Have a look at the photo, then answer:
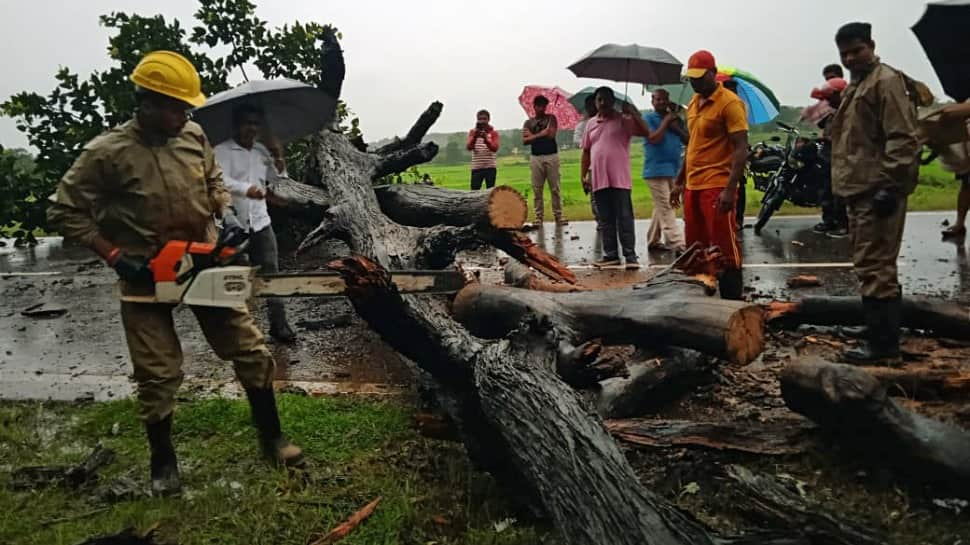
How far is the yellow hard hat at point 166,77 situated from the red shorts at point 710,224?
11.1 feet

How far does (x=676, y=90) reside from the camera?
1018 cm

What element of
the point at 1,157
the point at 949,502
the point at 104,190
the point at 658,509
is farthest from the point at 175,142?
the point at 1,157

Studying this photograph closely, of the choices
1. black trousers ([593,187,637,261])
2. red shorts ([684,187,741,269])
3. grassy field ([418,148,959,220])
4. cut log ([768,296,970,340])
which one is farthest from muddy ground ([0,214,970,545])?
grassy field ([418,148,959,220])

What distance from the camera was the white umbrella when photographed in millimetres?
5461

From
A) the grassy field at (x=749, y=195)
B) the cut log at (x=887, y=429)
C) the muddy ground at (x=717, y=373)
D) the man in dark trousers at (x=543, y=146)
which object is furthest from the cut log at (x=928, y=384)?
the man in dark trousers at (x=543, y=146)

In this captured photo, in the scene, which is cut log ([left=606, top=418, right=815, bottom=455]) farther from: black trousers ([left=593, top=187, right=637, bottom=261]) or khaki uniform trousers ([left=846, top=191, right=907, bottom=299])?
black trousers ([left=593, top=187, right=637, bottom=261])

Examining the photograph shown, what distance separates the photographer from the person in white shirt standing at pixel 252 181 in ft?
17.8

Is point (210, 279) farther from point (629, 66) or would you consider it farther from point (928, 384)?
point (629, 66)

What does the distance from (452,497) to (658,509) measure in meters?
1.07

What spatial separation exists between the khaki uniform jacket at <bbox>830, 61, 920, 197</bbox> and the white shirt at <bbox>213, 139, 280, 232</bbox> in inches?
154

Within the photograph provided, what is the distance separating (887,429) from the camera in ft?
9.59

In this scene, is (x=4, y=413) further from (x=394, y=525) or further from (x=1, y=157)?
(x=1, y=157)

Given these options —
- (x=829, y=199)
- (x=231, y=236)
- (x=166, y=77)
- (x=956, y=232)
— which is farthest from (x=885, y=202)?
(x=829, y=199)

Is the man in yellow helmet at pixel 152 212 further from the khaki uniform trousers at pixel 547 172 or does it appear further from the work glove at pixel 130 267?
the khaki uniform trousers at pixel 547 172
